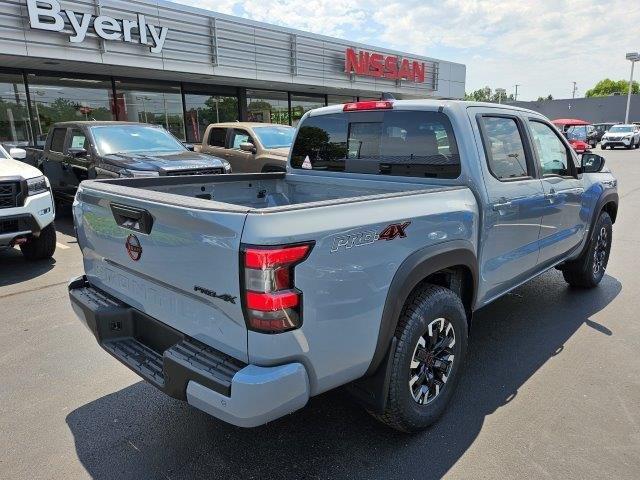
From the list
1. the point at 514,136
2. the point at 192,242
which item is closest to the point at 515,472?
the point at 192,242

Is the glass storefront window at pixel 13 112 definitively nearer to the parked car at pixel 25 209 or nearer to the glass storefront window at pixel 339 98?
the parked car at pixel 25 209

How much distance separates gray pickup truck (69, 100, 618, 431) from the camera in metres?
1.92

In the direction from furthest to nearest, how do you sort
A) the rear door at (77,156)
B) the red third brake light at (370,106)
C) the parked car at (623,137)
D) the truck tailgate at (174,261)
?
1. the parked car at (623,137)
2. the rear door at (77,156)
3. the red third brake light at (370,106)
4. the truck tailgate at (174,261)

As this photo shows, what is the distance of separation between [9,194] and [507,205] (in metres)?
5.56

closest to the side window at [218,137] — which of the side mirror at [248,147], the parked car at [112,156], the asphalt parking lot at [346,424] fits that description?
the side mirror at [248,147]

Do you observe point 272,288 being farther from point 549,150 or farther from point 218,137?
point 218,137

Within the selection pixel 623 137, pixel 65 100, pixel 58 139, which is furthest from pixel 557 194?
pixel 623 137

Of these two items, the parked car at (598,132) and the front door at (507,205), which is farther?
the parked car at (598,132)

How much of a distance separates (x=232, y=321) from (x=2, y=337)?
3120mm

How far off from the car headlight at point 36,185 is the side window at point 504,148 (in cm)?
540

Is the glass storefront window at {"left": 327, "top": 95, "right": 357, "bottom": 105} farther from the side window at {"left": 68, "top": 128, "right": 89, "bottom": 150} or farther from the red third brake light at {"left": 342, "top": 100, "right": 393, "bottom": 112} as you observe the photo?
the red third brake light at {"left": 342, "top": 100, "right": 393, "bottom": 112}

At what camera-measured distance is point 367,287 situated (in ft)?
7.07

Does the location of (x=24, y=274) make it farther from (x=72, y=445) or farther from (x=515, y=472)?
(x=515, y=472)

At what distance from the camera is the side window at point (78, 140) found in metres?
8.20
